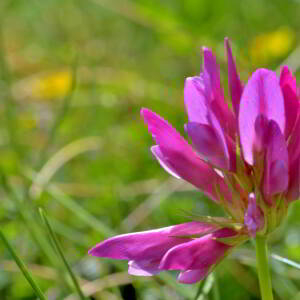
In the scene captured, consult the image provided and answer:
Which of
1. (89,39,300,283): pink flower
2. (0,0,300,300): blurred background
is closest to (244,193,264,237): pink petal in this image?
(89,39,300,283): pink flower

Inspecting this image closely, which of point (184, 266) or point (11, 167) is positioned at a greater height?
point (184, 266)

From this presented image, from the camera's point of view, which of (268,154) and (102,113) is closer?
(268,154)

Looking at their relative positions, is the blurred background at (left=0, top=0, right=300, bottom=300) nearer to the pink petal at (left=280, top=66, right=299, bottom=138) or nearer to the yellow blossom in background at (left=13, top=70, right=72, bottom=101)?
the yellow blossom in background at (left=13, top=70, right=72, bottom=101)

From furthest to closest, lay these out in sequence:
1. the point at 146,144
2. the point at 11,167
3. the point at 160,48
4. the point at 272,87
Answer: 1. the point at 160,48
2. the point at 146,144
3. the point at 11,167
4. the point at 272,87

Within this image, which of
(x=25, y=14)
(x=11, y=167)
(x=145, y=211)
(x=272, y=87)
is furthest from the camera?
(x=25, y=14)

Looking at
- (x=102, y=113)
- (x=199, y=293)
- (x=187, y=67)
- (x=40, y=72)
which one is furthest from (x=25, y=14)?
(x=199, y=293)

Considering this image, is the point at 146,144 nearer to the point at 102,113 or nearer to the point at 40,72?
the point at 102,113

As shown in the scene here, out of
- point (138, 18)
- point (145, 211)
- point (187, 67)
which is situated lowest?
point (145, 211)
